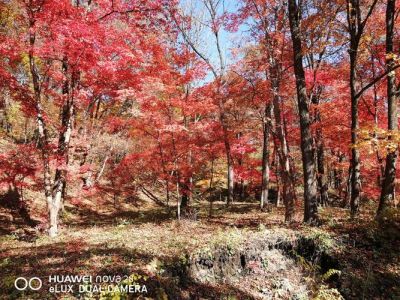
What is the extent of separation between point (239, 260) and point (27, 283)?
5.48m

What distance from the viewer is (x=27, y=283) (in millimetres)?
6160

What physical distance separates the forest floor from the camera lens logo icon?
108mm

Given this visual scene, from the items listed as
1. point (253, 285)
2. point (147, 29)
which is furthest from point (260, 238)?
point (147, 29)

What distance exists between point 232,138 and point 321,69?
683cm

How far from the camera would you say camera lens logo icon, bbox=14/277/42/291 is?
595 cm

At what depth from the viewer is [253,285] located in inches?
345

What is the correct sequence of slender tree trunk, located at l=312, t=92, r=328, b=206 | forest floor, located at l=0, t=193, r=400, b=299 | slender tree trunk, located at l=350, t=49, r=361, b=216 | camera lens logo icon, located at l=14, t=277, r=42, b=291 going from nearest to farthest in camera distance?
camera lens logo icon, located at l=14, t=277, r=42, b=291 < forest floor, located at l=0, t=193, r=400, b=299 < slender tree trunk, located at l=350, t=49, r=361, b=216 < slender tree trunk, located at l=312, t=92, r=328, b=206

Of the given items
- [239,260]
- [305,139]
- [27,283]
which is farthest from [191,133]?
[27,283]

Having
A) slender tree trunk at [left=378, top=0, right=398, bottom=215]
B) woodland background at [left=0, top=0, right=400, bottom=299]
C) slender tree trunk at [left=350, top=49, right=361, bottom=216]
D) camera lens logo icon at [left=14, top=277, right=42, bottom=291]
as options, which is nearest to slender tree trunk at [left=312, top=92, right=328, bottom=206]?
woodland background at [left=0, top=0, right=400, bottom=299]

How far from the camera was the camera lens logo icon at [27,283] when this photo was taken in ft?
19.5

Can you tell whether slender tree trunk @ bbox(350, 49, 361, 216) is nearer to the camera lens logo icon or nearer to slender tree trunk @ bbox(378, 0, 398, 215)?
slender tree trunk @ bbox(378, 0, 398, 215)

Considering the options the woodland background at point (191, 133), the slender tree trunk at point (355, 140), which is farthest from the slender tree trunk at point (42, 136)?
the slender tree trunk at point (355, 140)

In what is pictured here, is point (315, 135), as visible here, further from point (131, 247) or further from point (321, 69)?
point (131, 247)

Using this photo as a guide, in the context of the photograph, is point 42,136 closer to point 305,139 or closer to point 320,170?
point 305,139
